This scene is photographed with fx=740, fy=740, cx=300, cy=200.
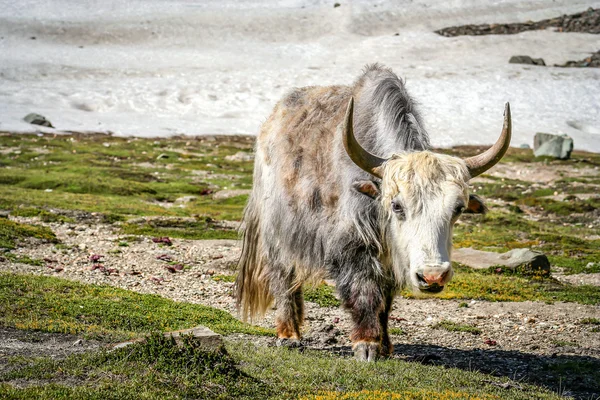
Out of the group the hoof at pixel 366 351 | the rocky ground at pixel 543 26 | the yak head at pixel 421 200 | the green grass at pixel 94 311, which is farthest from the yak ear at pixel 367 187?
the rocky ground at pixel 543 26

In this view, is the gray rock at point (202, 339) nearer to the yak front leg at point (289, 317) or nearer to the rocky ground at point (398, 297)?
the rocky ground at point (398, 297)

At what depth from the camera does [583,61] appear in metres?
77.7

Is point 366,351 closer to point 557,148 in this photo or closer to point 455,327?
point 455,327

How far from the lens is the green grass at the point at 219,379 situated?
774 cm

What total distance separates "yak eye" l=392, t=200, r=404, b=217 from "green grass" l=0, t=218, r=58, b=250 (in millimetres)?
12052

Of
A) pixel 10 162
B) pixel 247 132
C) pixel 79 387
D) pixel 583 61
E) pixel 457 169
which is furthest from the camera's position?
pixel 583 61

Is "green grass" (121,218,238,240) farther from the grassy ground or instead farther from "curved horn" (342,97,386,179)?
"curved horn" (342,97,386,179)

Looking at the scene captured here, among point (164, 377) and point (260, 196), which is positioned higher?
point (260, 196)

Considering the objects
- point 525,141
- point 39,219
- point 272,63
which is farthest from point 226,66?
point 39,219

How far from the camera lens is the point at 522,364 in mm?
11766

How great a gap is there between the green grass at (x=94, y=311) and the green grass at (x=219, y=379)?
219 cm

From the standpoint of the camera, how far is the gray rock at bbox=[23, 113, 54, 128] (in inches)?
2291

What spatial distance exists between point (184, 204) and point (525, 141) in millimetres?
34816

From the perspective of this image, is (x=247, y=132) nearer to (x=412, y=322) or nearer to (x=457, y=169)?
(x=412, y=322)
